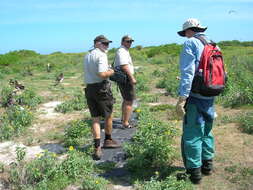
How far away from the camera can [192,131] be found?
3.89m

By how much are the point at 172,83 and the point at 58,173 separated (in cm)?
613

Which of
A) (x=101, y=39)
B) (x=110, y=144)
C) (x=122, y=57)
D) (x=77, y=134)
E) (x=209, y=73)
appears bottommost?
(x=110, y=144)

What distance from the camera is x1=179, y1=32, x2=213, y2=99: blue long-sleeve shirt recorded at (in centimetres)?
363

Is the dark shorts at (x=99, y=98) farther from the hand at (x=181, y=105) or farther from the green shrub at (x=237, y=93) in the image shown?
the green shrub at (x=237, y=93)

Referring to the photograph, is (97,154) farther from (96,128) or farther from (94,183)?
(94,183)

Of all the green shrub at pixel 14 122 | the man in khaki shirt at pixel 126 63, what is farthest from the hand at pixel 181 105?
the green shrub at pixel 14 122

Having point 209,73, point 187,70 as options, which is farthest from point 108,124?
point 209,73

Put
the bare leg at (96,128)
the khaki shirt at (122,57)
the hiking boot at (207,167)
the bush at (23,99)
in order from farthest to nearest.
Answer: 1. the bush at (23,99)
2. the khaki shirt at (122,57)
3. the bare leg at (96,128)
4. the hiking boot at (207,167)

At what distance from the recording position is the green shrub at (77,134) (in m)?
5.50

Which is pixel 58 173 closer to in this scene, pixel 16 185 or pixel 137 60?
pixel 16 185

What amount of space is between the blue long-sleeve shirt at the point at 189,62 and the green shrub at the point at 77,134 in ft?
8.02

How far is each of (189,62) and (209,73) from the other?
0.82ft

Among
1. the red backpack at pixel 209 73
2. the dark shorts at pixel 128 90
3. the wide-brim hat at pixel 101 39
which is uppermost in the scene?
the wide-brim hat at pixel 101 39

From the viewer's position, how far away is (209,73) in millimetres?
3652
